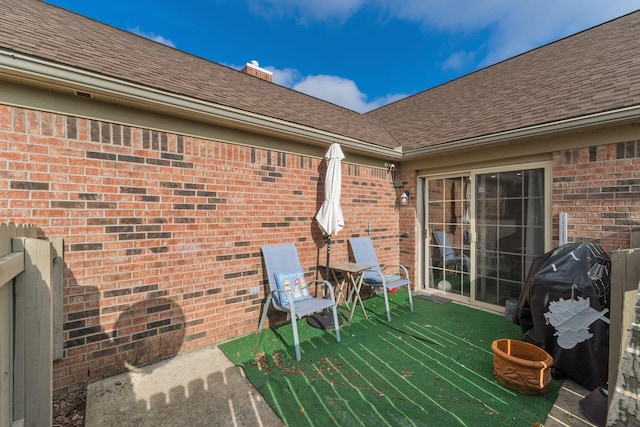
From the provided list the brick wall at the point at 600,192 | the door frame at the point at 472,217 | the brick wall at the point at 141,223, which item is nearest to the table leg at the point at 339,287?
the brick wall at the point at 141,223

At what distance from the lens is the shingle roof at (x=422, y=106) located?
121 inches

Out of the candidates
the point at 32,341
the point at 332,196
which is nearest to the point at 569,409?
the point at 332,196

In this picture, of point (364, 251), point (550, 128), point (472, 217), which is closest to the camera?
point (550, 128)

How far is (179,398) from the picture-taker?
Result: 8.23 feet

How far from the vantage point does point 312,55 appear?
38.6 ft

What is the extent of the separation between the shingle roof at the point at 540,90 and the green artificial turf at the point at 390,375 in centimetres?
312

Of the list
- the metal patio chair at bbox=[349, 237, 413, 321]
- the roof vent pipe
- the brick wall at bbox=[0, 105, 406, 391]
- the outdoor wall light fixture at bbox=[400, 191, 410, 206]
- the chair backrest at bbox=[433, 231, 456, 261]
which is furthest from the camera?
the roof vent pipe

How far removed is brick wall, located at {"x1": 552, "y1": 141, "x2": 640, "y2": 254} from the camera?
341cm

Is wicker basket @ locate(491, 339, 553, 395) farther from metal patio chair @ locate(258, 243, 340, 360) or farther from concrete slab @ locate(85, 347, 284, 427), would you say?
concrete slab @ locate(85, 347, 284, 427)

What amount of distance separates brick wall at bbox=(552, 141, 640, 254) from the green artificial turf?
1661 mm

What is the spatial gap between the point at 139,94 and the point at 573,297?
464 centimetres

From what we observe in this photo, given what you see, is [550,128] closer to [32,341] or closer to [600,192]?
[600,192]

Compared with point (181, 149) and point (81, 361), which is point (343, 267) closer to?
point (181, 149)

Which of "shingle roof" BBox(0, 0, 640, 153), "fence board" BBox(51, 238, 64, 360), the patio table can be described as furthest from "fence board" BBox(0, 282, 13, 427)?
the patio table
